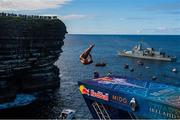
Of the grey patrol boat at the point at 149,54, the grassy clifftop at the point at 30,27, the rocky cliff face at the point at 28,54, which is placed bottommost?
the grey patrol boat at the point at 149,54

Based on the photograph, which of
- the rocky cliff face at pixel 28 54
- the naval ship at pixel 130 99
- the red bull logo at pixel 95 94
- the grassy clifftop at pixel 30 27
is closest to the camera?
the naval ship at pixel 130 99

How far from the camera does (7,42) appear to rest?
269 ft

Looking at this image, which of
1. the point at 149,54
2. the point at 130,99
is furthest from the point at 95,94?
the point at 149,54

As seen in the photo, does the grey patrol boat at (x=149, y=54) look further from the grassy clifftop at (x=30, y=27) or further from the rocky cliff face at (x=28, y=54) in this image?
the rocky cliff face at (x=28, y=54)

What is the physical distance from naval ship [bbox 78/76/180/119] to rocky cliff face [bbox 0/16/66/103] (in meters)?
44.4

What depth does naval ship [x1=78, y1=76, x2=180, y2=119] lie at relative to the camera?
33156mm

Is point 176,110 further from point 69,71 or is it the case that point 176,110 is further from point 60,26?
point 69,71

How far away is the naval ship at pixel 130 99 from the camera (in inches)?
1305

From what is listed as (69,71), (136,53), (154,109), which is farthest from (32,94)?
(136,53)

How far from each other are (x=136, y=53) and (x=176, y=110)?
519 feet

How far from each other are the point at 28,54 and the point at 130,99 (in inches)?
2228

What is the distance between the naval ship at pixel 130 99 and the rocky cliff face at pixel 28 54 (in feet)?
146

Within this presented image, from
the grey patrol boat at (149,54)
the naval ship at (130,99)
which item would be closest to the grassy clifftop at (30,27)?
the naval ship at (130,99)

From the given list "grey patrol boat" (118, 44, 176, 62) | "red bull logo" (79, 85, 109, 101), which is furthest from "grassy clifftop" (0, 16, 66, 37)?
"grey patrol boat" (118, 44, 176, 62)
